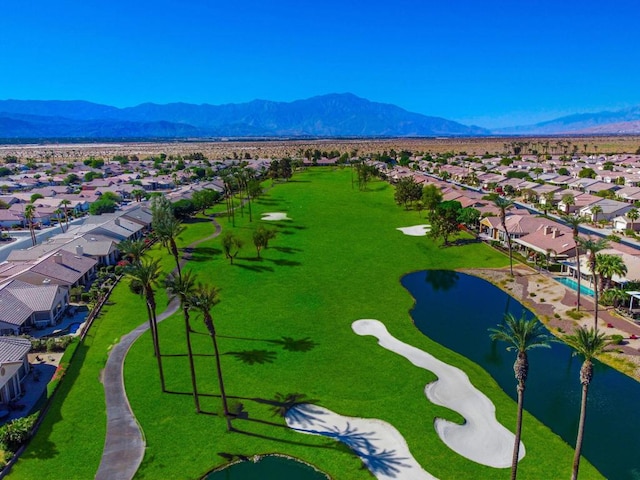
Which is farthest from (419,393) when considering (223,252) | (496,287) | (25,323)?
(223,252)

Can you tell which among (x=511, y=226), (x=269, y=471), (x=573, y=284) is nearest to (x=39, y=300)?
(x=269, y=471)

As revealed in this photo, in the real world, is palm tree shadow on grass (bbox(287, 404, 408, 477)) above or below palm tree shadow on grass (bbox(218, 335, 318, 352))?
below

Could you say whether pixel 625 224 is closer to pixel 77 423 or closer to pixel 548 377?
pixel 548 377

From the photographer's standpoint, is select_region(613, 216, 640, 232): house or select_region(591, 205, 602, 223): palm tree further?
select_region(591, 205, 602, 223): palm tree

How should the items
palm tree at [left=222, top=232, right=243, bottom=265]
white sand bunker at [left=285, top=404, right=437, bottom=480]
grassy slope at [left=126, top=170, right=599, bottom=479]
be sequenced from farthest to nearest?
palm tree at [left=222, top=232, right=243, bottom=265]
grassy slope at [left=126, top=170, right=599, bottom=479]
white sand bunker at [left=285, top=404, right=437, bottom=480]

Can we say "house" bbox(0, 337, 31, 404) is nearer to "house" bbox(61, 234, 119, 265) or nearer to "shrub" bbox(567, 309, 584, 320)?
"house" bbox(61, 234, 119, 265)

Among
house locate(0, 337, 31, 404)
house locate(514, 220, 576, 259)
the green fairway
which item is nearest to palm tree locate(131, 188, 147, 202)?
the green fairway
